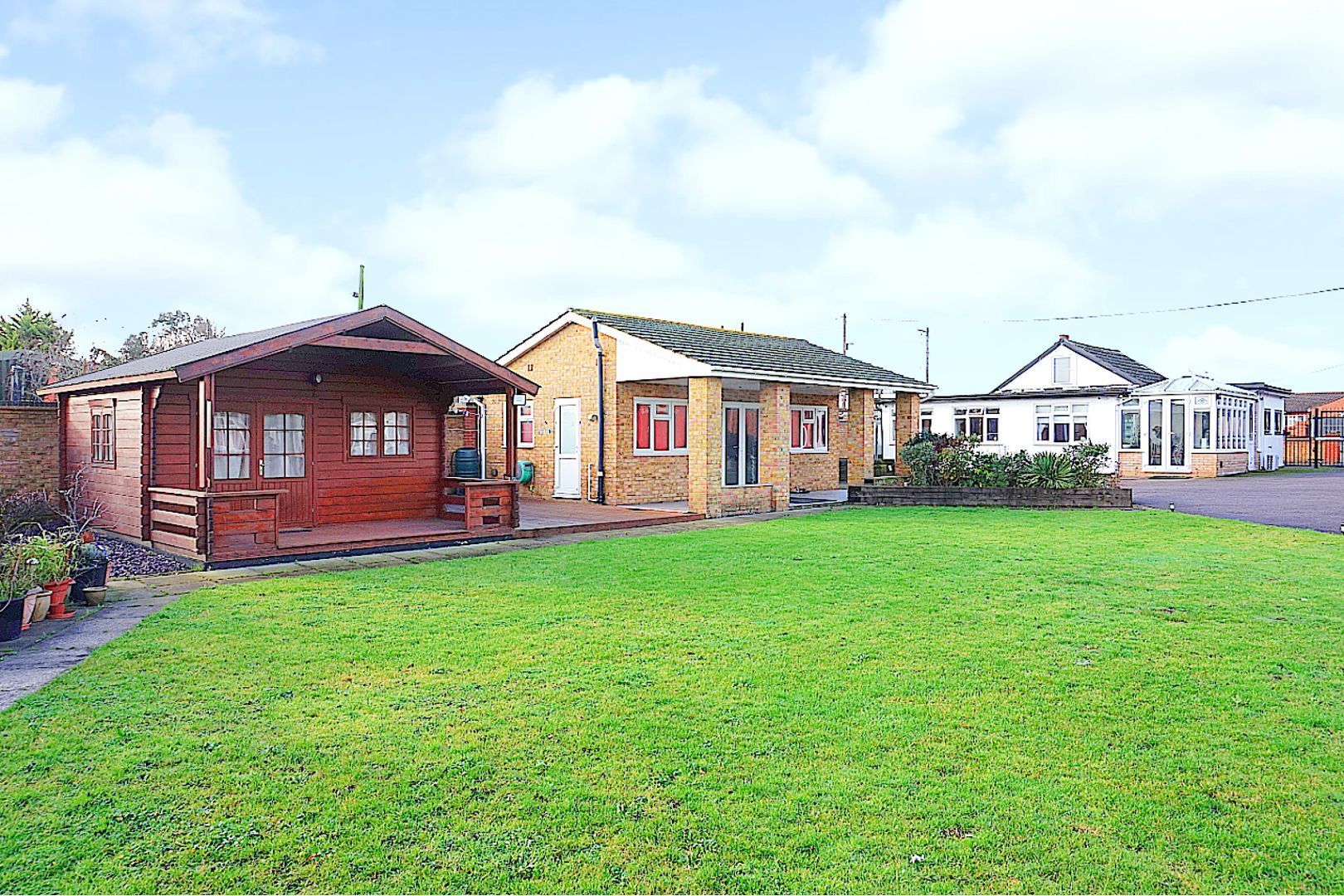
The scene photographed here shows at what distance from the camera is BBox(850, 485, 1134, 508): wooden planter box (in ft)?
63.7

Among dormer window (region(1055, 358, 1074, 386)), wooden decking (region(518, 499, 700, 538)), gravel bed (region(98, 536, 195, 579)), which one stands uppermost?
dormer window (region(1055, 358, 1074, 386))

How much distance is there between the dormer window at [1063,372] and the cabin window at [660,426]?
26.5m

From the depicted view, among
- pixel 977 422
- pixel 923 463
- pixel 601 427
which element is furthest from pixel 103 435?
pixel 977 422

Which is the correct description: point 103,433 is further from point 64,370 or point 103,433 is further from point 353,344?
point 64,370

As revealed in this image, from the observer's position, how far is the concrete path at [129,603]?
6.55m

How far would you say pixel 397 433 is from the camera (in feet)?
49.6

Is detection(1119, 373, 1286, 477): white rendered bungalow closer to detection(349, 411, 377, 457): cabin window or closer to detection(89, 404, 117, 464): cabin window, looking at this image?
detection(349, 411, 377, 457): cabin window

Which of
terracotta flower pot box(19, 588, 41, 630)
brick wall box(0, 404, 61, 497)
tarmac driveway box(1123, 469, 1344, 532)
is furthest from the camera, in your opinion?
tarmac driveway box(1123, 469, 1344, 532)

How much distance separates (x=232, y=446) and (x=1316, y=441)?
49353mm

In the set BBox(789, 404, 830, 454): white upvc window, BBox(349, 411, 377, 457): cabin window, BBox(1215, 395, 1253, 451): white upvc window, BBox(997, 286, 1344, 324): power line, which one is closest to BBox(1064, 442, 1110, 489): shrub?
BBox(789, 404, 830, 454): white upvc window

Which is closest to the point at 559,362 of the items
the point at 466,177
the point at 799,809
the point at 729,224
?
the point at 466,177

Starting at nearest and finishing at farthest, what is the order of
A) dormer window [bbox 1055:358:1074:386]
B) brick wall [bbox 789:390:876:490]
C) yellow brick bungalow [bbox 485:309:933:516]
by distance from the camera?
yellow brick bungalow [bbox 485:309:933:516] < brick wall [bbox 789:390:876:490] < dormer window [bbox 1055:358:1074:386]

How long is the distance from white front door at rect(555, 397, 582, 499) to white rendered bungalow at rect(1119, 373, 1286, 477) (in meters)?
22.6

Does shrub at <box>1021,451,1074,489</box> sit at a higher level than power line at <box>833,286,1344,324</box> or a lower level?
lower
